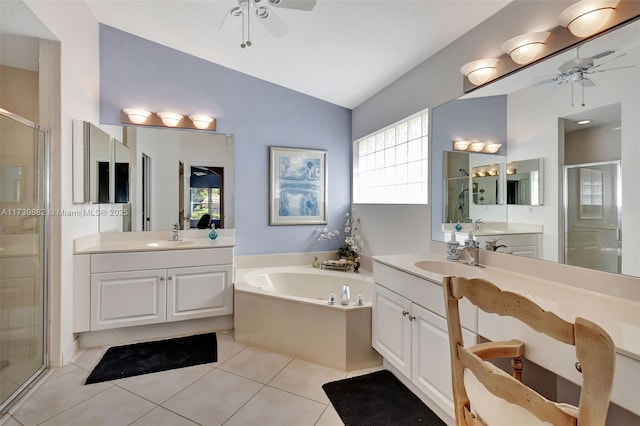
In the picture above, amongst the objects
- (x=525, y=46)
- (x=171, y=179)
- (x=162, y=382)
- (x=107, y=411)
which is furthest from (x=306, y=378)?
(x=525, y=46)

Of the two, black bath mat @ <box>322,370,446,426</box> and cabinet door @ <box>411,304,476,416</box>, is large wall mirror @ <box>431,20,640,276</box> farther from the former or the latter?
black bath mat @ <box>322,370,446,426</box>

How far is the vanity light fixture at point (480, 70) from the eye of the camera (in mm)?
1913

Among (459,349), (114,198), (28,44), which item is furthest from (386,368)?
(28,44)

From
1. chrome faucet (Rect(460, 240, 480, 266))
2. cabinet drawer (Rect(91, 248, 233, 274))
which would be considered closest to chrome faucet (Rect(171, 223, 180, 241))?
cabinet drawer (Rect(91, 248, 233, 274))

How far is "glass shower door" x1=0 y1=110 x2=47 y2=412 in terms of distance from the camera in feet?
6.44

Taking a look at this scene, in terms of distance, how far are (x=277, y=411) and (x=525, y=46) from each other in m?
2.49

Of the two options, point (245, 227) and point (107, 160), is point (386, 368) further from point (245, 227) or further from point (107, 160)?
point (107, 160)

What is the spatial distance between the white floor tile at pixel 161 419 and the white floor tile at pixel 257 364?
1.67ft

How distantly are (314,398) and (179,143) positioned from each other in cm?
269

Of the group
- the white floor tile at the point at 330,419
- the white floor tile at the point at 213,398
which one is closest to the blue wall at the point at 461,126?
the white floor tile at the point at 330,419

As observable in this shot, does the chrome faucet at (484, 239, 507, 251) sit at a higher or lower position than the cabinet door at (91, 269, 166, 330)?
higher

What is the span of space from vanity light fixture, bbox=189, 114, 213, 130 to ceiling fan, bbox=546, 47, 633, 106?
2929mm

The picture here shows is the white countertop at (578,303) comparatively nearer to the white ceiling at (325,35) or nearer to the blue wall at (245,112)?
the white ceiling at (325,35)

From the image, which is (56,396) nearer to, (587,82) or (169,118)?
(169,118)
